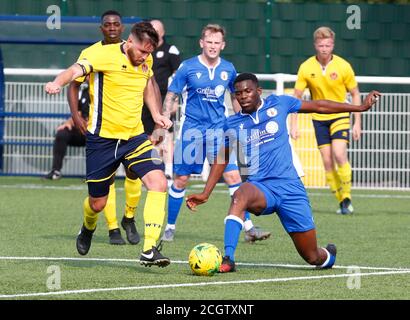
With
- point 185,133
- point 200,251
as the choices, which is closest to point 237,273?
point 200,251

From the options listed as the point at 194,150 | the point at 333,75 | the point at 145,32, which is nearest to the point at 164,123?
the point at 145,32

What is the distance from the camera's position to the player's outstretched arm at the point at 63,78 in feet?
33.0

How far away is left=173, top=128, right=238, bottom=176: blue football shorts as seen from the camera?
1332cm

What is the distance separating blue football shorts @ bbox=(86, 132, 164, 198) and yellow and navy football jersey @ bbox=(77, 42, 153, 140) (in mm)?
70

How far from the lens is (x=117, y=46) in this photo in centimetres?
1137

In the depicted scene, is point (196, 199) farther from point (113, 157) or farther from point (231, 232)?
point (113, 157)

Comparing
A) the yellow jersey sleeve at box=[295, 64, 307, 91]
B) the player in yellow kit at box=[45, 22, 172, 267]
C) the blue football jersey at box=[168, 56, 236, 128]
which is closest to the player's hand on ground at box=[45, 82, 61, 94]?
the player in yellow kit at box=[45, 22, 172, 267]

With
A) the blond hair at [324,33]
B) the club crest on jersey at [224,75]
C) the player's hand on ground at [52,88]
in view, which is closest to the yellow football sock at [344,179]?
the blond hair at [324,33]

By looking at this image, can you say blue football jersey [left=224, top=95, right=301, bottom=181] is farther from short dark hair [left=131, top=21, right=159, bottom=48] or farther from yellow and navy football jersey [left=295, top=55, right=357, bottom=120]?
yellow and navy football jersey [left=295, top=55, right=357, bottom=120]
